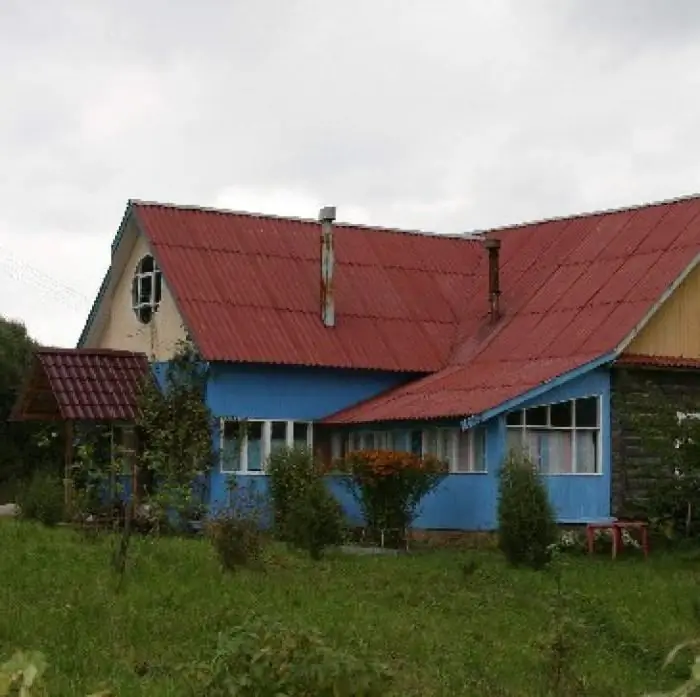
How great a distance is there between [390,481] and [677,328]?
5.77 metres

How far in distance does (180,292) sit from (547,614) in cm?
1325

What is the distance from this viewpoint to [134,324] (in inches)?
1169

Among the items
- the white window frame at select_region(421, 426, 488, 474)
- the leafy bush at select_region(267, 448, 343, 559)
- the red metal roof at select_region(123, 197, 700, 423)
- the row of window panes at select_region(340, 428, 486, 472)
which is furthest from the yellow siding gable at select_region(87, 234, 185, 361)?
the white window frame at select_region(421, 426, 488, 474)

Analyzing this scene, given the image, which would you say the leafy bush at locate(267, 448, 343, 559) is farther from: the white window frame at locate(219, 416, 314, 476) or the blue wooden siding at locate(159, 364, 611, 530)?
the white window frame at locate(219, 416, 314, 476)

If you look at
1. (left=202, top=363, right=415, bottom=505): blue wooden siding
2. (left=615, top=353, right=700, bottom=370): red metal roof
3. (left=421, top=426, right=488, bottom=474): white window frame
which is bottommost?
(left=421, top=426, right=488, bottom=474): white window frame

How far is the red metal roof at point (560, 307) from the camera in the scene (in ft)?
81.4

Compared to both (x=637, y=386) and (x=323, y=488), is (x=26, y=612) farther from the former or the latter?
(x=637, y=386)

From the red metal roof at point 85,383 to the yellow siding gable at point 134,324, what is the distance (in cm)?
51

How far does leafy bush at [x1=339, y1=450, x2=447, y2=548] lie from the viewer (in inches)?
920

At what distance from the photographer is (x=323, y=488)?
20703mm

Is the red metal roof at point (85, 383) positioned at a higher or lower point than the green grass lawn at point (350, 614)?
higher

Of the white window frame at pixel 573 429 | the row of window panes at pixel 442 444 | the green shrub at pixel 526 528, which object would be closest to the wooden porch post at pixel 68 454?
the row of window panes at pixel 442 444

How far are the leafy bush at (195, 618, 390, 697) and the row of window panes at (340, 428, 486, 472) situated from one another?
53.4 ft

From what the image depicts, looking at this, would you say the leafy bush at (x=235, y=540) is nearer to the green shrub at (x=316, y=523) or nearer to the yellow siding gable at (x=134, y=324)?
the green shrub at (x=316, y=523)
